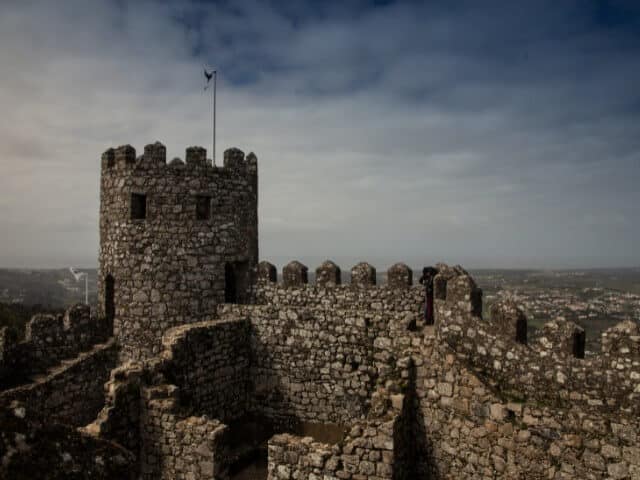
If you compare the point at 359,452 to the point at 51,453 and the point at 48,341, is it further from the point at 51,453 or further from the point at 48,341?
the point at 48,341

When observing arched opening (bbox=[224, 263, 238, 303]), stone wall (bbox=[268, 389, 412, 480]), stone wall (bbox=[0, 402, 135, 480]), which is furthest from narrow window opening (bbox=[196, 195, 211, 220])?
stone wall (bbox=[0, 402, 135, 480])

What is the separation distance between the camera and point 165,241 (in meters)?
12.9

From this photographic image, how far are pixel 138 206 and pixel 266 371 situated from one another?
5540mm

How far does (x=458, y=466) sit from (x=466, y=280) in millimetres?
2916

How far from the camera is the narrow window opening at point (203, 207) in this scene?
43.0 feet

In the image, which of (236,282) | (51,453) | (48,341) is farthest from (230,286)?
(51,453)

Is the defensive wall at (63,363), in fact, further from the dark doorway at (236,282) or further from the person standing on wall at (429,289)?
the person standing on wall at (429,289)

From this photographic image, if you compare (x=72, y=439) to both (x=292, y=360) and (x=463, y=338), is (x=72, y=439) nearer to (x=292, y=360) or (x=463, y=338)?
(x=463, y=338)

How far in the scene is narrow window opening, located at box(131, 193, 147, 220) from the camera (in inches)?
516

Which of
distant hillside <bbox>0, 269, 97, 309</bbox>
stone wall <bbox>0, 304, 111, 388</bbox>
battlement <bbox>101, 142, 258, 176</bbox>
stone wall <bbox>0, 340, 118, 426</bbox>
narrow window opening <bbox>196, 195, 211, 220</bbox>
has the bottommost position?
distant hillside <bbox>0, 269, 97, 309</bbox>

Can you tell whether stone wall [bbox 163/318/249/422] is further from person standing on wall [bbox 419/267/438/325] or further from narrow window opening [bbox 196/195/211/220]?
person standing on wall [bbox 419/267/438/325]

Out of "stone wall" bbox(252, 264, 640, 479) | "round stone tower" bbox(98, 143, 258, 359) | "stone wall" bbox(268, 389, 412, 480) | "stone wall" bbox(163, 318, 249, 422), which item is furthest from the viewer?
"round stone tower" bbox(98, 143, 258, 359)

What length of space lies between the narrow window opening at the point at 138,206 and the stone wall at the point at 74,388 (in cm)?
341

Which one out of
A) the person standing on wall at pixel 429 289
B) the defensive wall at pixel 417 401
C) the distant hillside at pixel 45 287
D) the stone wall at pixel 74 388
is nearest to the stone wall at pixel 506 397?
the defensive wall at pixel 417 401
